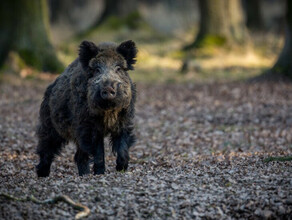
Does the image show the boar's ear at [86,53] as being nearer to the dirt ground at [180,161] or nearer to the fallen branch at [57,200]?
the dirt ground at [180,161]

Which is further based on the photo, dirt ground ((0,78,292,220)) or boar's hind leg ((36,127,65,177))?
boar's hind leg ((36,127,65,177))

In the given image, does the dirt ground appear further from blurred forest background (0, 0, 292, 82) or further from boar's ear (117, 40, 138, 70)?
boar's ear (117, 40, 138, 70)

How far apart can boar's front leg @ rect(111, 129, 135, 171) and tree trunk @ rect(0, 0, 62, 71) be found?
12014 mm

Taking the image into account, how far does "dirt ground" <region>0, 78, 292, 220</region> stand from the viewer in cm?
630

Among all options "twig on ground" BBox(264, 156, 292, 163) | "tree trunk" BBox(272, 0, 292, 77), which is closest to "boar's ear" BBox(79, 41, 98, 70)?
"twig on ground" BBox(264, 156, 292, 163)

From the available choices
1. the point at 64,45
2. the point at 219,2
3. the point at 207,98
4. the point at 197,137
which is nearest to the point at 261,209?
the point at 197,137

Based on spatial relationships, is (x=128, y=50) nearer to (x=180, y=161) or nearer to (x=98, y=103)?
(x=98, y=103)

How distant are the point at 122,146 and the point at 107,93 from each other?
45.6 inches

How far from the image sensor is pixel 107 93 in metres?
7.29

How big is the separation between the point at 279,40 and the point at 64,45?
11918 mm

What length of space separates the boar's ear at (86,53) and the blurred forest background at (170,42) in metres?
11.8

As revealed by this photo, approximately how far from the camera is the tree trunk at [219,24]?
2381 cm

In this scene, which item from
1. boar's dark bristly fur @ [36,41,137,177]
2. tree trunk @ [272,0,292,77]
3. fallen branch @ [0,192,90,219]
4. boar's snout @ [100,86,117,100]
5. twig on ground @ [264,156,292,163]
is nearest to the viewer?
fallen branch @ [0,192,90,219]

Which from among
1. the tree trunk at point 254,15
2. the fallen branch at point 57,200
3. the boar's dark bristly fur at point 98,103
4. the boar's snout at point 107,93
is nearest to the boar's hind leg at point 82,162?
the boar's dark bristly fur at point 98,103
